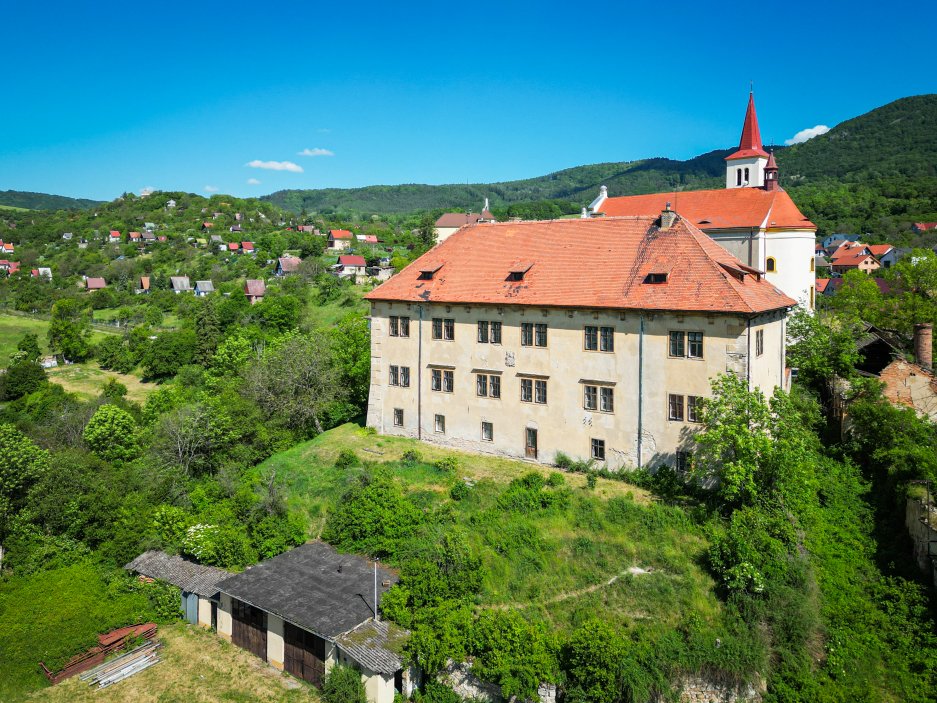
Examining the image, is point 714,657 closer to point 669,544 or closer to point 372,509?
point 669,544

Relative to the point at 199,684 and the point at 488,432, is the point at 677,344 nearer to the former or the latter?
the point at 488,432

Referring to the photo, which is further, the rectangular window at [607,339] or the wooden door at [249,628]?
the rectangular window at [607,339]

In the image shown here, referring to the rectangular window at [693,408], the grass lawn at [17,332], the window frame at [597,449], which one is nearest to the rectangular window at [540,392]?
the window frame at [597,449]

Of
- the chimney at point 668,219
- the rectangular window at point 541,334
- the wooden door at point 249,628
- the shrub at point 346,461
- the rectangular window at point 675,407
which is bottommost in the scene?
the wooden door at point 249,628

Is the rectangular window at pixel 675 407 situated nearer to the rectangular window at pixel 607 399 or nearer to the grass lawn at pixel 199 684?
the rectangular window at pixel 607 399

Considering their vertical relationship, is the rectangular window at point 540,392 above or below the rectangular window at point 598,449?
above

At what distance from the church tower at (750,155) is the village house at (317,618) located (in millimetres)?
47784

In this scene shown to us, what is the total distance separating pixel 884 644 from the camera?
69.4ft

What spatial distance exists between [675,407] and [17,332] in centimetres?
8862

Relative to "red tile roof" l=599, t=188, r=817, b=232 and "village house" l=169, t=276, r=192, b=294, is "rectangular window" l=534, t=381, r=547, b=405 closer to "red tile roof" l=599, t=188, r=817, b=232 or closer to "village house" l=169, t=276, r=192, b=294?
"red tile roof" l=599, t=188, r=817, b=232

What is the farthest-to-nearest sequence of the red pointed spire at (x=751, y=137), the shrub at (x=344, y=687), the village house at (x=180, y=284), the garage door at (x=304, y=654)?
1. the village house at (x=180, y=284)
2. the red pointed spire at (x=751, y=137)
3. the garage door at (x=304, y=654)
4. the shrub at (x=344, y=687)

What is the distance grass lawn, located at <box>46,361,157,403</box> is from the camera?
214 feet

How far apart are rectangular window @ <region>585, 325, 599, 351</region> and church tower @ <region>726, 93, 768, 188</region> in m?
34.7

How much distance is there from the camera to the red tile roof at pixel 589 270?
2717cm
